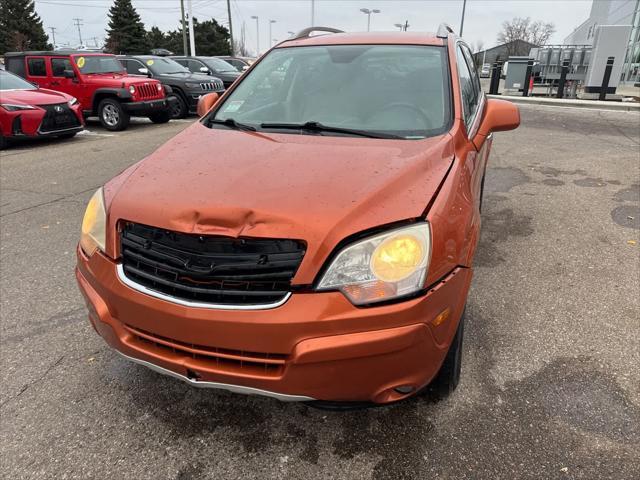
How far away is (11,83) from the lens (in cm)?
927

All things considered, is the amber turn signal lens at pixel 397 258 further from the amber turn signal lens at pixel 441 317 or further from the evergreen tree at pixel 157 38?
the evergreen tree at pixel 157 38

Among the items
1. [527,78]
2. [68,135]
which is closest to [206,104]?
[68,135]

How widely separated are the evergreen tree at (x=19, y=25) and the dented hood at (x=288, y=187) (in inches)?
2177

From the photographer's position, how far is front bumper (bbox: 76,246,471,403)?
1638 millimetres

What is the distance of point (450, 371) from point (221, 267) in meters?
1.22

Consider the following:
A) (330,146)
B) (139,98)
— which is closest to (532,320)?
(330,146)

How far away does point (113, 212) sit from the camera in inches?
78.7

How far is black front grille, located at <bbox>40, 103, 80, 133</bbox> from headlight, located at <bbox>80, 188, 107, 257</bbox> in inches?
322

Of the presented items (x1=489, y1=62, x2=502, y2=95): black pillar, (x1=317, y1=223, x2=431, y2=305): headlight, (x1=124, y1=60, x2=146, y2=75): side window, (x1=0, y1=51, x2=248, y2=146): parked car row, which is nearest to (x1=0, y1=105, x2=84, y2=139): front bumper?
(x1=0, y1=51, x2=248, y2=146): parked car row

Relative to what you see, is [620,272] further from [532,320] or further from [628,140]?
[628,140]

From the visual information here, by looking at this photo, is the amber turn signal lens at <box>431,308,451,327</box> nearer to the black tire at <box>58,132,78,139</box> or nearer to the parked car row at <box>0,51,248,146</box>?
the parked car row at <box>0,51,248,146</box>

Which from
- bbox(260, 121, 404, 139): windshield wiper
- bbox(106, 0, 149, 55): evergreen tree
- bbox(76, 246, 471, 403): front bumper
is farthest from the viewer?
bbox(106, 0, 149, 55): evergreen tree

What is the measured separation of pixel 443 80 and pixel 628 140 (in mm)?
8935

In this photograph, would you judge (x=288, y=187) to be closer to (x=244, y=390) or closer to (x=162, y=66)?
(x=244, y=390)
